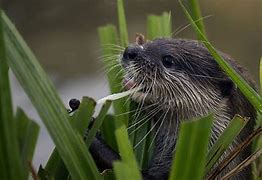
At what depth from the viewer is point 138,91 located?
3.41 feet

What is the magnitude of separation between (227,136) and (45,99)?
0.67ft

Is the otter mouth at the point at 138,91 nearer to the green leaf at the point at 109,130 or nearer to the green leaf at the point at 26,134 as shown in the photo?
the green leaf at the point at 109,130

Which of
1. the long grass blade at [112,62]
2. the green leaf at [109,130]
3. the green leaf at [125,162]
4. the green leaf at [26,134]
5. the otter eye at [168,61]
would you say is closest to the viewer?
the green leaf at [125,162]

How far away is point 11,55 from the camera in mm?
604

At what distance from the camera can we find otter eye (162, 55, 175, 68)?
3.69 feet

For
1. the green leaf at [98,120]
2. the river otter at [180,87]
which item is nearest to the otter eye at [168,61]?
the river otter at [180,87]

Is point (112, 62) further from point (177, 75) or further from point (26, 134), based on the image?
point (26, 134)

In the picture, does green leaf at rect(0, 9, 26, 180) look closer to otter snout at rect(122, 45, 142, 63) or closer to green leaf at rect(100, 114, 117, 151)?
green leaf at rect(100, 114, 117, 151)

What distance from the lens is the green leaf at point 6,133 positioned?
573 millimetres

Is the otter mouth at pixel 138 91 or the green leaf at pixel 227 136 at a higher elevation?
the otter mouth at pixel 138 91

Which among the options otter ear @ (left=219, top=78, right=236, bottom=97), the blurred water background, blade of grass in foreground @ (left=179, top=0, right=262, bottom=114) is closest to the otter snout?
otter ear @ (left=219, top=78, right=236, bottom=97)

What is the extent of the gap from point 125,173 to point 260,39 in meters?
2.28

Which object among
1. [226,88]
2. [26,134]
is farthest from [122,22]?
[26,134]

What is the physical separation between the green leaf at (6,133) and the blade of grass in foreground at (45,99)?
0.03 m
